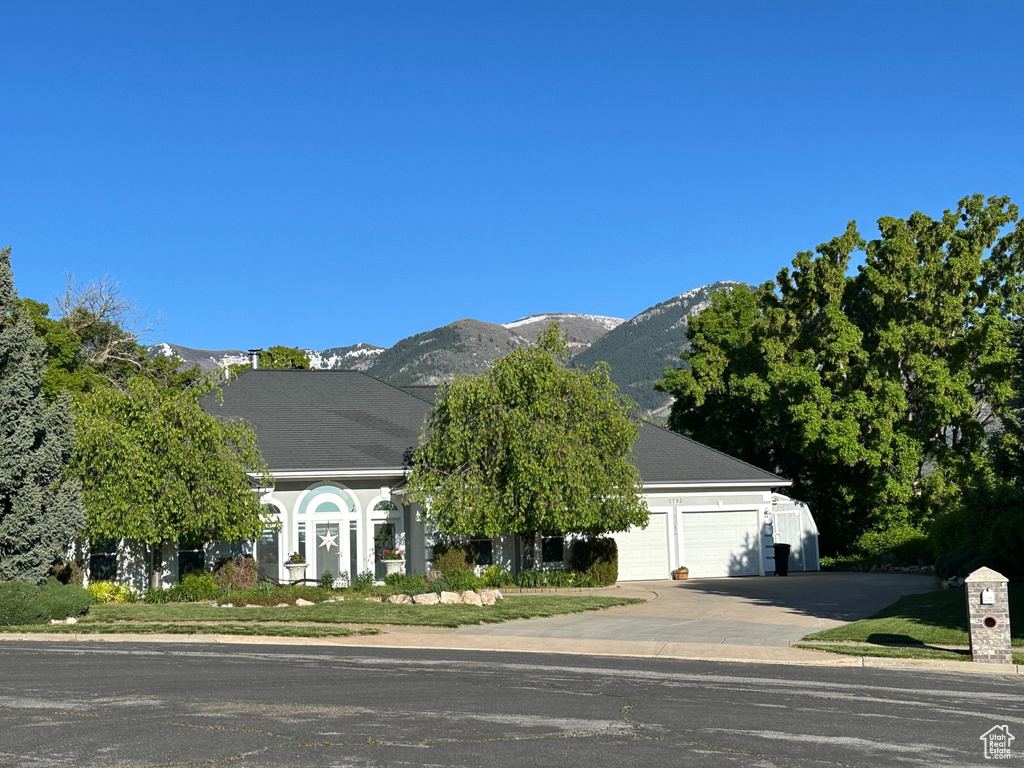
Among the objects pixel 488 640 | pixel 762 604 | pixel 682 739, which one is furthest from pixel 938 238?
pixel 682 739

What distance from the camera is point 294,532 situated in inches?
1168

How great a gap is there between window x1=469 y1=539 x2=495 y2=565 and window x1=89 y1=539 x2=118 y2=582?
967cm

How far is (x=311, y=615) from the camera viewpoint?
21562mm

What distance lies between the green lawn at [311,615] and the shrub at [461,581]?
1.96m

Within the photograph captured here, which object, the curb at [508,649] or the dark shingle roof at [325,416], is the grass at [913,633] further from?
the dark shingle roof at [325,416]

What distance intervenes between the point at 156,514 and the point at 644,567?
1494 cm

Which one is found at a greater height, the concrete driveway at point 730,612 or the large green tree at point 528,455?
the large green tree at point 528,455

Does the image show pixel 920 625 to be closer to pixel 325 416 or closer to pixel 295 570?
pixel 295 570

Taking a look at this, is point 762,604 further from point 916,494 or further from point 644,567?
point 916,494

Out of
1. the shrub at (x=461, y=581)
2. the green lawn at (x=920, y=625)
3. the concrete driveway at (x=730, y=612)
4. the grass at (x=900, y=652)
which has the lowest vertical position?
the concrete driveway at (x=730, y=612)

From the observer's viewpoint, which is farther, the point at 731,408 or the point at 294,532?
the point at 731,408

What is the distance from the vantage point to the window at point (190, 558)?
29.0 meters

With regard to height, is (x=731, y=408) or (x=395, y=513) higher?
(x=731, y=408)

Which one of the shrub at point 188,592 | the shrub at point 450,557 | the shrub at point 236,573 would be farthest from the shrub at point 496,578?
the shrub at point 188,592
